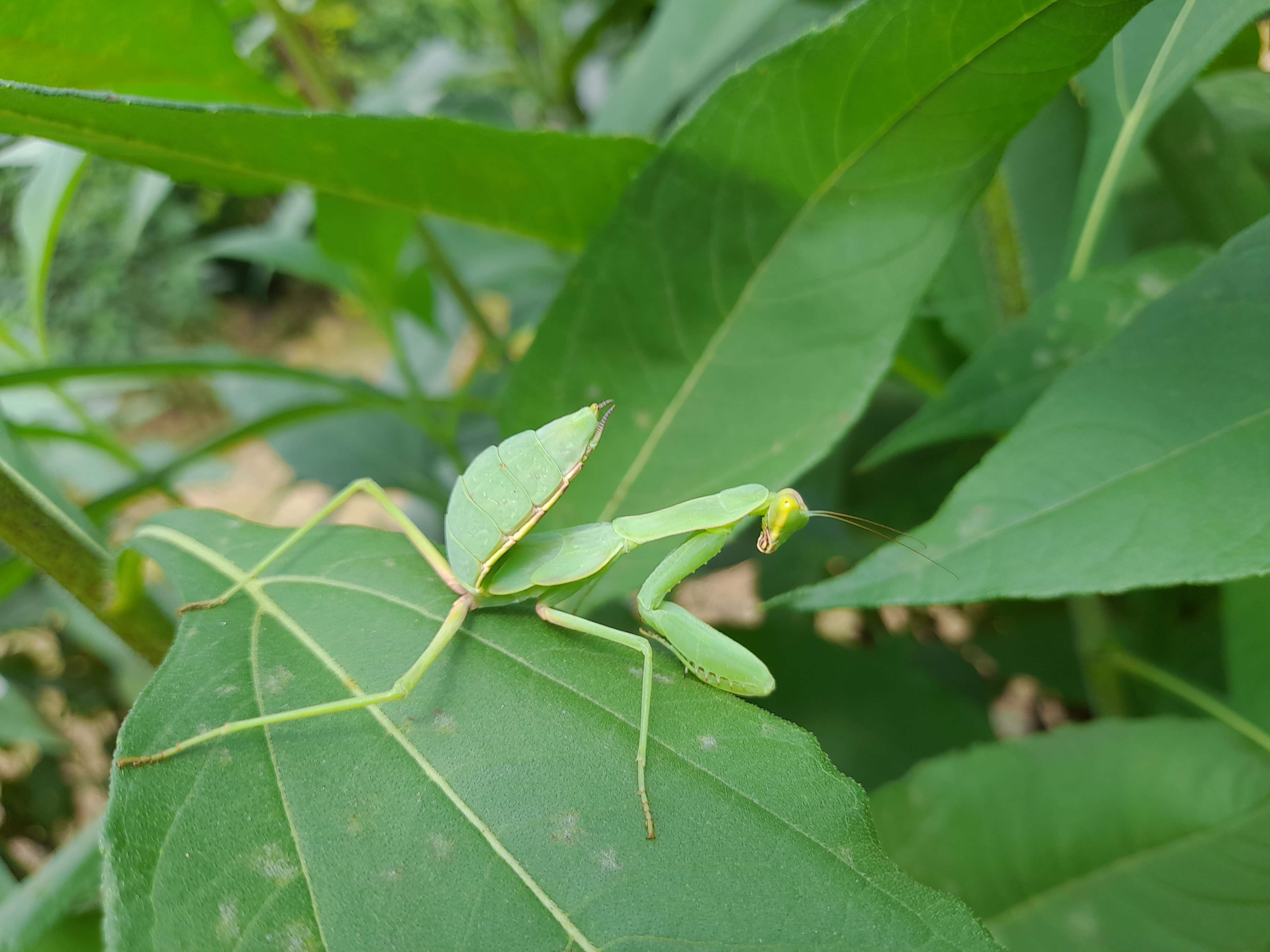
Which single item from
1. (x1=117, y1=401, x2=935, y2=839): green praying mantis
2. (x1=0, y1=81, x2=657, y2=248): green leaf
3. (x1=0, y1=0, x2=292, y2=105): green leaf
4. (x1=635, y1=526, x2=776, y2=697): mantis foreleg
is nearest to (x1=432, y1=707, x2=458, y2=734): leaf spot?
(x1=117, y1=401, x2=935, y2=839): green praying mantis

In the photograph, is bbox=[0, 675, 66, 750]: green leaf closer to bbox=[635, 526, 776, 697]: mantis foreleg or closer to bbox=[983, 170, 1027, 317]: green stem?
bbox=[635, 526, 776, 697]: mantis foreleg

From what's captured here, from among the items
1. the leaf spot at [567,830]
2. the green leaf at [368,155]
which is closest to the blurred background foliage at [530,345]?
the green leaf at [368,155]

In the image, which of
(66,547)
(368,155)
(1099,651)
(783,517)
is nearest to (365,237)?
(368,155)

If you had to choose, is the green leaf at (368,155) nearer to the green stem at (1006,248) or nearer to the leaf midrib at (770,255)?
the leaf midrib at (770,255)

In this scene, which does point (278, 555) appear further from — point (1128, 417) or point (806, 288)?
point (1128, 417)

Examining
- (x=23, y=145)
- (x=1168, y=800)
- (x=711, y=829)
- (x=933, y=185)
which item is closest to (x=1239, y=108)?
(x=933, y=185)
